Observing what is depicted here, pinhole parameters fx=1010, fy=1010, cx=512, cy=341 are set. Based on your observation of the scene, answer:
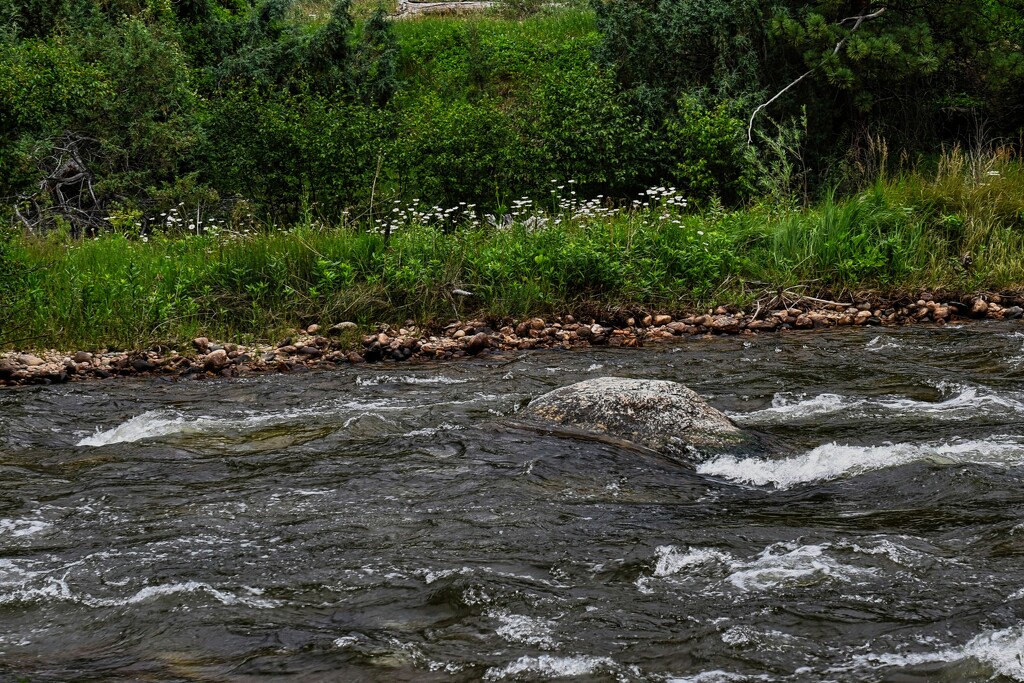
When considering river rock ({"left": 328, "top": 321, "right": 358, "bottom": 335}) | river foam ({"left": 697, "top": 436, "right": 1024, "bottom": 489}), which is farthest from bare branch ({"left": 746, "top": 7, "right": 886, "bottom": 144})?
river foam ({"left": 697, "top": 436, "right": 1024, "bottom": 489})

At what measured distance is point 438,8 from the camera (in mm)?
28172

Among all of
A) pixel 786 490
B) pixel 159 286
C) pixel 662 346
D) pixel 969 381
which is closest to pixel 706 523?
pixel 786 490

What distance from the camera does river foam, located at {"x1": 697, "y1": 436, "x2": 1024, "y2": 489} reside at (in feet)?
15.9

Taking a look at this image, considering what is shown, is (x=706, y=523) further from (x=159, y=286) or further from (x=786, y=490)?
(x=159, y=286)

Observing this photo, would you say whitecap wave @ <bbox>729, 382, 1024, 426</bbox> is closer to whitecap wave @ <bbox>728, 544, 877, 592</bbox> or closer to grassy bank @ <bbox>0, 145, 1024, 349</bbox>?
whitecap wave @ <bbox>728, 544, 877, 592</bbox>

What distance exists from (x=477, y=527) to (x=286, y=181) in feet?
43.8

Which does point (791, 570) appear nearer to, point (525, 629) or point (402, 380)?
point (525, 629)

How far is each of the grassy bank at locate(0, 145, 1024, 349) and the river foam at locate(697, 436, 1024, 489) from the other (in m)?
4.76

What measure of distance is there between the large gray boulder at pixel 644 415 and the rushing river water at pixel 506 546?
207 mm

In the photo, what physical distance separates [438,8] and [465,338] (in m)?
21.2

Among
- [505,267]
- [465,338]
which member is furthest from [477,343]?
[505,267]

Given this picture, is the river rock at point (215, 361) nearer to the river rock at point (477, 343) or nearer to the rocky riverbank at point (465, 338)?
the rocky riverbank at point (465, 338)

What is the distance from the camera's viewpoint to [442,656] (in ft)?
10.2

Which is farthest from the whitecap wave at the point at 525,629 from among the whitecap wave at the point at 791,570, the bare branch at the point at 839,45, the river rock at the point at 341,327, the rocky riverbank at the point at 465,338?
the bare branch at the point at 839,45
